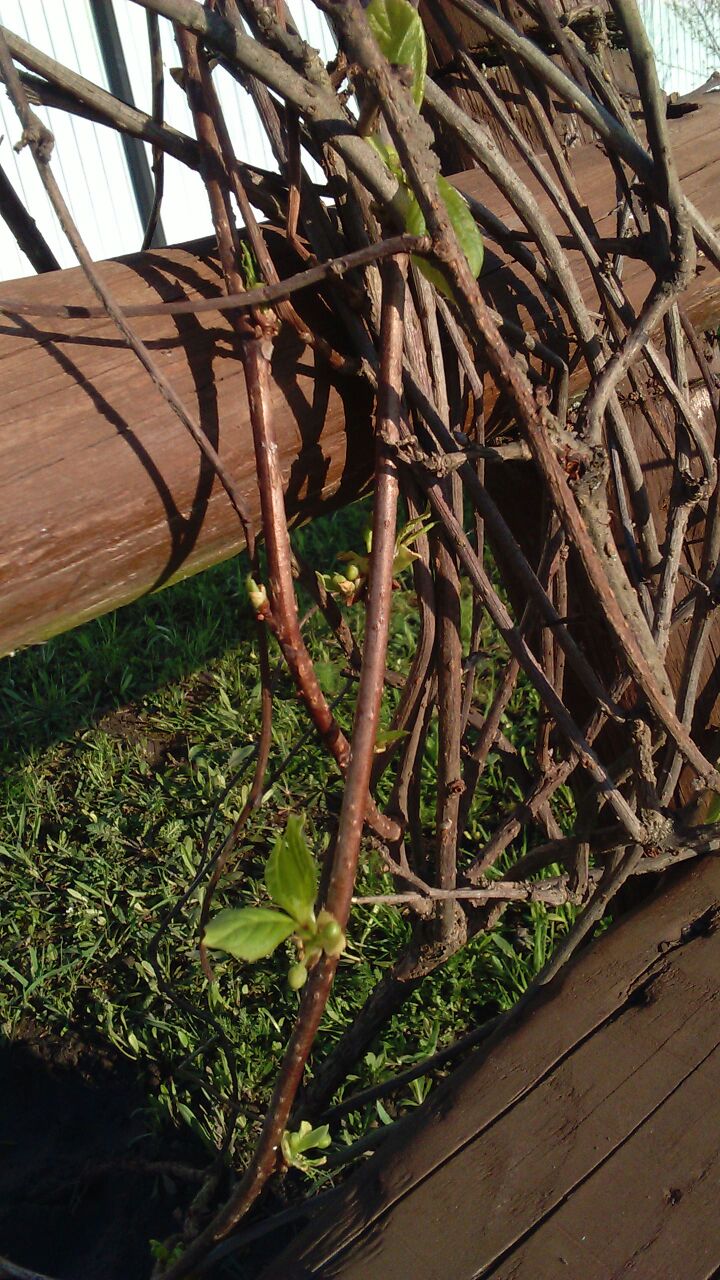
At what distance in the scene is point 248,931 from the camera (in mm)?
755

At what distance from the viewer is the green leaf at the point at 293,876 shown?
78 cm

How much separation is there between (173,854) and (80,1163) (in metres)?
0.67

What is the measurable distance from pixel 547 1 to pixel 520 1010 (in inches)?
42.4

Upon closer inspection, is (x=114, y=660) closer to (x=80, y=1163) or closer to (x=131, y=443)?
(x=80, y=1163)

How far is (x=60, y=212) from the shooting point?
0.78 metres

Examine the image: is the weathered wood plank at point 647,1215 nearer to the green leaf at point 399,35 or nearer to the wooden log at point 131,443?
the wooden log at point 131,443

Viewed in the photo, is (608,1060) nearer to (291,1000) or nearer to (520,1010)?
(520,1010)

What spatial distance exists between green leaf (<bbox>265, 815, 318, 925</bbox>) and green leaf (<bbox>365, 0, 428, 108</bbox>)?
0.58m

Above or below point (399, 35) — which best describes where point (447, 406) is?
below

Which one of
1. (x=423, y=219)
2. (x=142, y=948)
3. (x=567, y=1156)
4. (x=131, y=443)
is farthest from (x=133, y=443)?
(x=142, y=948)

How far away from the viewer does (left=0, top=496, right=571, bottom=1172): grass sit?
6.45 ft

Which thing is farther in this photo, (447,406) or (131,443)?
(447,406)

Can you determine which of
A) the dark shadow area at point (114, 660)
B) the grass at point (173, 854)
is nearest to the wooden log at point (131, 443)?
the grass at point (173, 854)

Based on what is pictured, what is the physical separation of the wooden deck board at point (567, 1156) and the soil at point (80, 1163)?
937mm
